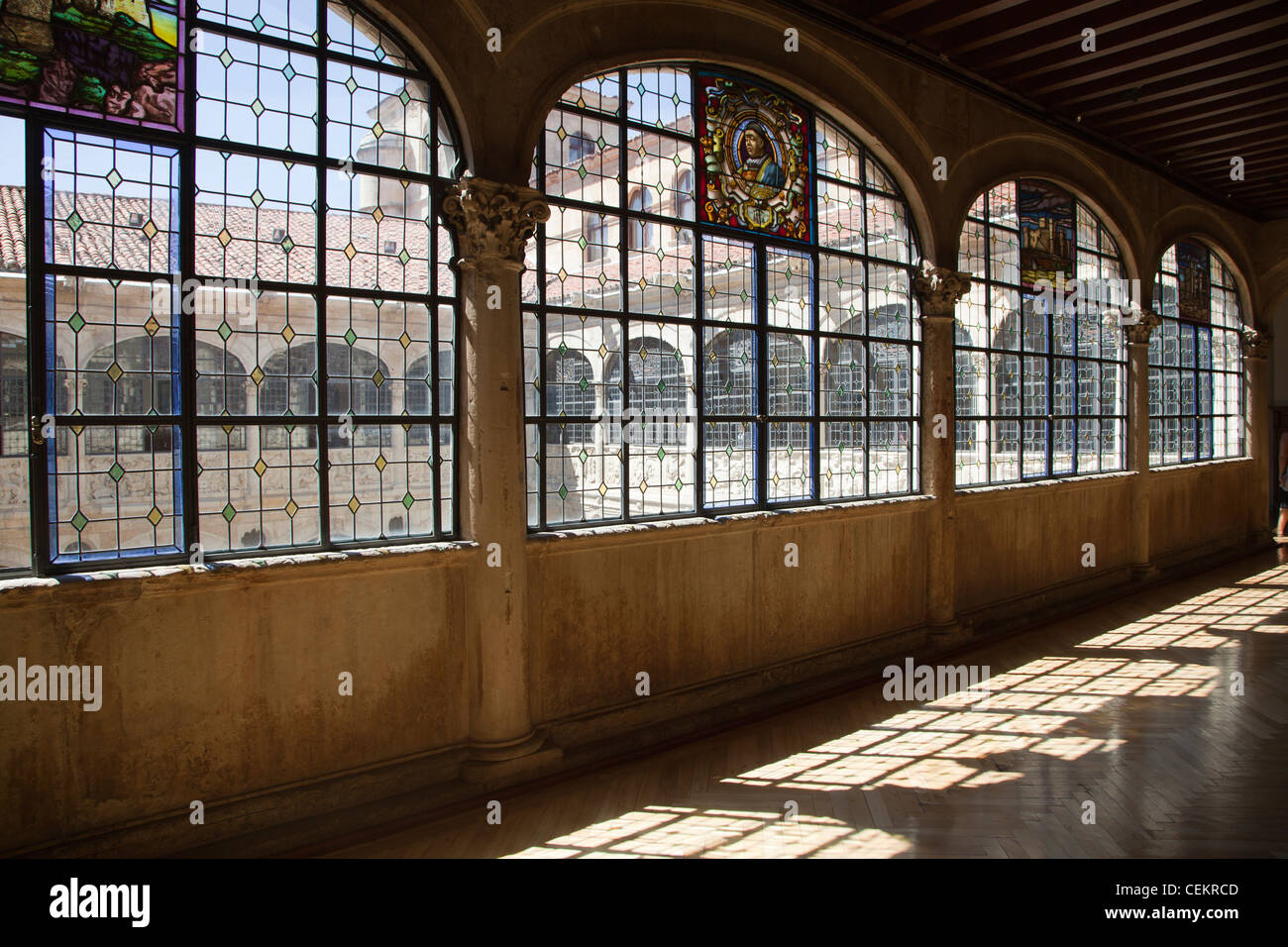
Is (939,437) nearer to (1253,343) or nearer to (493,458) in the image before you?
(493,458)

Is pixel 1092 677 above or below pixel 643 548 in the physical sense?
below

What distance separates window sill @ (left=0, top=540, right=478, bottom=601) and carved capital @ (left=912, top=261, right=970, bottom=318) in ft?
15.2

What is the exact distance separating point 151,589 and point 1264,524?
14.6 metres

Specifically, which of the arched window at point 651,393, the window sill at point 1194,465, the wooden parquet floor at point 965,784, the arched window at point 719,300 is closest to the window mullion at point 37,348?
the wooden parquet floor at point 965,784

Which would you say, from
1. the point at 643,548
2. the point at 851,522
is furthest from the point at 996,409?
the point at 643,548

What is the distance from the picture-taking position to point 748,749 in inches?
209

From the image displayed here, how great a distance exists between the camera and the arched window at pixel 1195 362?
11.5 meters

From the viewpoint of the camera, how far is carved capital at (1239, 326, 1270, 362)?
12984mm

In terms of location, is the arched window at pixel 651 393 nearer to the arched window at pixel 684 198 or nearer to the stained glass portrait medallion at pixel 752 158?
the arched window at pixel 684 198

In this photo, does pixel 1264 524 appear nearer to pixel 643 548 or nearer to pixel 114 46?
pixel 643 548

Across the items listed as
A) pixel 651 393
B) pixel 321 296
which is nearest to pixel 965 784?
pixel 651 393

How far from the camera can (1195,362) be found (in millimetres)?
12266

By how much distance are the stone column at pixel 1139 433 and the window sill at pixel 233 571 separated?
28.4 ft

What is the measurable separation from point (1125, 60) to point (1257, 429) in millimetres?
8091
